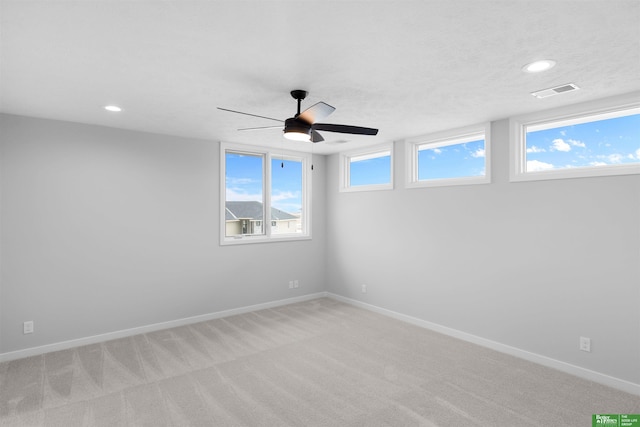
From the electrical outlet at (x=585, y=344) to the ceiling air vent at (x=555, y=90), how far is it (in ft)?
7.30

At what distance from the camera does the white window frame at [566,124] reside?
2986 millimetres

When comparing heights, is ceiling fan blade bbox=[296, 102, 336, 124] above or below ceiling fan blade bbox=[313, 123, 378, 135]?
above

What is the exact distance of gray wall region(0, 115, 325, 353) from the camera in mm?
3592

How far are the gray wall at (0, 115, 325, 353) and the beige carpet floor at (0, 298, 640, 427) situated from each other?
0.44 m

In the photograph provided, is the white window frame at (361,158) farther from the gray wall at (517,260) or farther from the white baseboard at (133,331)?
the white baseboard at (133,331)

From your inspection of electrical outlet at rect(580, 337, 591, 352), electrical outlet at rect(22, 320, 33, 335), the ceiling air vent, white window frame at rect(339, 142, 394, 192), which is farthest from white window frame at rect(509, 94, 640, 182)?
electrical outlet at rect(22, 320, 33, 335)

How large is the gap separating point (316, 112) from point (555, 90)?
2.02 m

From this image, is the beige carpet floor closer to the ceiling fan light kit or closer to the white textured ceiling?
the ceiling fan light kit

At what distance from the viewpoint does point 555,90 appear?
2.86 metres

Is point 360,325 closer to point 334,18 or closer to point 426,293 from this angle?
point 426,293

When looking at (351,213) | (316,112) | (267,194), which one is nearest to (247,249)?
(267,194)

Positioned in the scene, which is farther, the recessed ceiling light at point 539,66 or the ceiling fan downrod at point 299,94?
the ceiling fan downrod at point 299,94

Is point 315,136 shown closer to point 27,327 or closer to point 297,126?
point 297,126

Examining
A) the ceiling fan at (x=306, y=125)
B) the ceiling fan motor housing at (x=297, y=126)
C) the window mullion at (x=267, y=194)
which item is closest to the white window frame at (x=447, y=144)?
the ceiling fan at (x=306, y=125)
